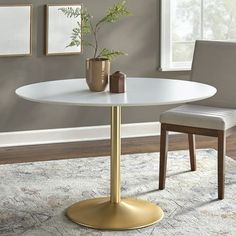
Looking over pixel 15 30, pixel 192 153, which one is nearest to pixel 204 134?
pixel 192 153

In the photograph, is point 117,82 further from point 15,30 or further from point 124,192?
point 15,30

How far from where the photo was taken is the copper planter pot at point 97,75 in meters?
3.57

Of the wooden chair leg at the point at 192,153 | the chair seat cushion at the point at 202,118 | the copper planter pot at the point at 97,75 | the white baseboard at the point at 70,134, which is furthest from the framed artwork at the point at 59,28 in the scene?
the copper planter pot at the point at 97,75

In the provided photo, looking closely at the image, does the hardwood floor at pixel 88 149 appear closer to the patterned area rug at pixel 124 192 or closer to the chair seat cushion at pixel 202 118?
the patterned area rug at pixel 124 192

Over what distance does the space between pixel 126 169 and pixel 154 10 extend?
4.87 ft

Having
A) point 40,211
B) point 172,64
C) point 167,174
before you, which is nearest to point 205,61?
point 167,174

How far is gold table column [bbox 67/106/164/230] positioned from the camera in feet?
11.6

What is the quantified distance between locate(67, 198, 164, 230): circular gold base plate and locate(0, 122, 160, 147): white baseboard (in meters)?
1.52

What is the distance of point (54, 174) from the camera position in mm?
4473

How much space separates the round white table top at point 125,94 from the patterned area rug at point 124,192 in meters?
0.69

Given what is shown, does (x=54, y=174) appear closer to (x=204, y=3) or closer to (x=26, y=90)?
(x=26, y=90)

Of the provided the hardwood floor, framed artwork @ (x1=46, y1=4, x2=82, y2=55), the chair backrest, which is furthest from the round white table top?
framed artwork @ (x1=46, y1=4, x2=82, y2=55)

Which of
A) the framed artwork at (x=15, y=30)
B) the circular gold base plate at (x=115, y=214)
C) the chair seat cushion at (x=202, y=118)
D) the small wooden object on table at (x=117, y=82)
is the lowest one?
the circular gold base plate at (x=115, y=214)

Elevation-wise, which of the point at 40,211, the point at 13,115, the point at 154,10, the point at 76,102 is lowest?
the point at 40,211
